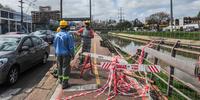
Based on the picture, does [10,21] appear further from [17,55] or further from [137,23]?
[17,55]

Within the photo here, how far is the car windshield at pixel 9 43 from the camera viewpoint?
10.2 meters

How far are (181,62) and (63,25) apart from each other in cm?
392

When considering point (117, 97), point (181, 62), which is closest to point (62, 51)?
point (117, 97)

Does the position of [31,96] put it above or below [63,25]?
below

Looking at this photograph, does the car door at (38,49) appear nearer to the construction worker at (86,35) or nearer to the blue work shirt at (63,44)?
the construction worker at (86,35)

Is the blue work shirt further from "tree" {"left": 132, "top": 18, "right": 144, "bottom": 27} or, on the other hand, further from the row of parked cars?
"tree" {"left": 132, "top": 18, "right": 144, "bottom": 27}

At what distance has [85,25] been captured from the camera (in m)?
11.6

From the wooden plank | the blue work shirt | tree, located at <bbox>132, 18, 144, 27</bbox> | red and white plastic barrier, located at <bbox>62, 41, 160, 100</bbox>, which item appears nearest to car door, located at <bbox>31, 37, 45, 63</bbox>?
the blue work shirt

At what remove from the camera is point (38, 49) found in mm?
12719

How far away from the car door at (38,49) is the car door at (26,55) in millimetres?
432

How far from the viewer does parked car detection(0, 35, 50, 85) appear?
909 centimetres

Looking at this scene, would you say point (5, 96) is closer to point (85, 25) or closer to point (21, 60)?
point (21, 60)

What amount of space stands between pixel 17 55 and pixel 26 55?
3.06ft

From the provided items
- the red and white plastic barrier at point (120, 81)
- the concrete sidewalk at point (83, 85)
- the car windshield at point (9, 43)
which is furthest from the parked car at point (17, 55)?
the red and white plastic barrier at point (120, 81)
